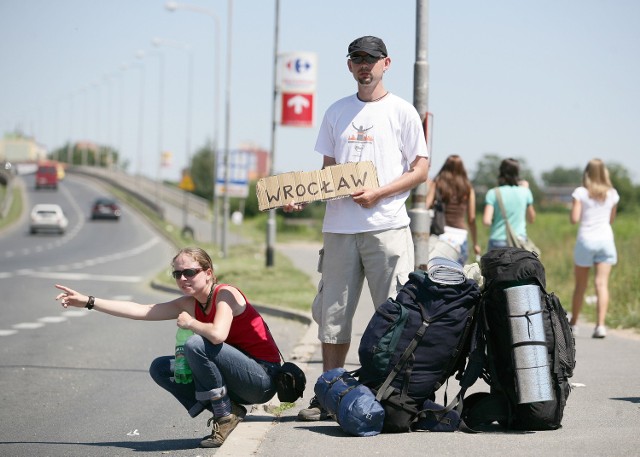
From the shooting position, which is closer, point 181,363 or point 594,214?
point 181,363

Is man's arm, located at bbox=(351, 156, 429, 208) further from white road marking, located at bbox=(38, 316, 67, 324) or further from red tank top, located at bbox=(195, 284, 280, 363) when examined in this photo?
white road marking, located at bbox=(38, 316, 67, 324)

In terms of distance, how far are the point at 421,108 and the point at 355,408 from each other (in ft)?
12.0

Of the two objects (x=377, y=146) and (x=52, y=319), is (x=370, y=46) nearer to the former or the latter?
(x=377, y=146)

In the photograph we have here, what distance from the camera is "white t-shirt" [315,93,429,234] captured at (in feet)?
22.8

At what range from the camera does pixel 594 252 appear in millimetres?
11477

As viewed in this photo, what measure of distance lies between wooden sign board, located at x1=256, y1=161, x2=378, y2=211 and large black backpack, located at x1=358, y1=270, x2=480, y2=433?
0.79 m

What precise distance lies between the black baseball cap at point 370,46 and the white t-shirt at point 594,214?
501 cm

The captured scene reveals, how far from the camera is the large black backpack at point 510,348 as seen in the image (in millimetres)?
6137

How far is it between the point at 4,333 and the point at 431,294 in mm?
8705

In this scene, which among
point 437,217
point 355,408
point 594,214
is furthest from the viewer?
point 594,214

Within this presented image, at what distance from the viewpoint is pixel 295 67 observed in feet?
81.7

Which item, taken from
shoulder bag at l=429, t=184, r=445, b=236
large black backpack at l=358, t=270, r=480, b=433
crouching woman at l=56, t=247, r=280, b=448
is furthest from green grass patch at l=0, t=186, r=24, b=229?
large black backpack at l=358, t=270, r=480, b=433

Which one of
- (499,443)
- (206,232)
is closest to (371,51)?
(499,443)

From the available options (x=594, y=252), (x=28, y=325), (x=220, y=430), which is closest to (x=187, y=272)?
(x=220, y=430)
